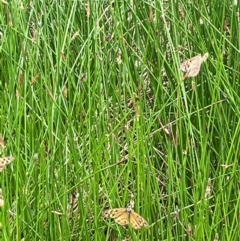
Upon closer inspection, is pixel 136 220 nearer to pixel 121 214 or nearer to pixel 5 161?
pixel 121 214

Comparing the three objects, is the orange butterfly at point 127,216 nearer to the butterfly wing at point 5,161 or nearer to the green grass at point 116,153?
the green grass at point 116,153

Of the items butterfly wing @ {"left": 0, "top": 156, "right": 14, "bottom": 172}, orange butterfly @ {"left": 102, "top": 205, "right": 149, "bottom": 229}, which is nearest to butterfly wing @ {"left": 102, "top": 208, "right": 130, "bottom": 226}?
orange butterfly @ {"left": 102, "top": 205, "right": 149, "bottom": 229}

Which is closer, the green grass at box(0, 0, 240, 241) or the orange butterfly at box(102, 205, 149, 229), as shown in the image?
the orange butterfly at box(102, 205, 149, 229)

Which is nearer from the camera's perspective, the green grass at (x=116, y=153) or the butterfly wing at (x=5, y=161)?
the butterfly wing at (x=5, y=161)

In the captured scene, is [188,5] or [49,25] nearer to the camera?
[188,5]

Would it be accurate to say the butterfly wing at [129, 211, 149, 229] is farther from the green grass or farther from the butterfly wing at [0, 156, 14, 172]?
the butterfly wing at [0, 156, 14, 172]

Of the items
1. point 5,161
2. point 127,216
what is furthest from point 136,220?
point 5,161

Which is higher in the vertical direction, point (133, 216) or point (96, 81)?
point (96, 81)

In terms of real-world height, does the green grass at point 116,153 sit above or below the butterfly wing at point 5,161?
below

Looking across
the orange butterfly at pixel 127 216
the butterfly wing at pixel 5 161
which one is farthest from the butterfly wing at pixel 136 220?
the butterfly wing at pixel 5 161

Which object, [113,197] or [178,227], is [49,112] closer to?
[113,197]

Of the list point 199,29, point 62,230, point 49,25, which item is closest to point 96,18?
point 199,29
